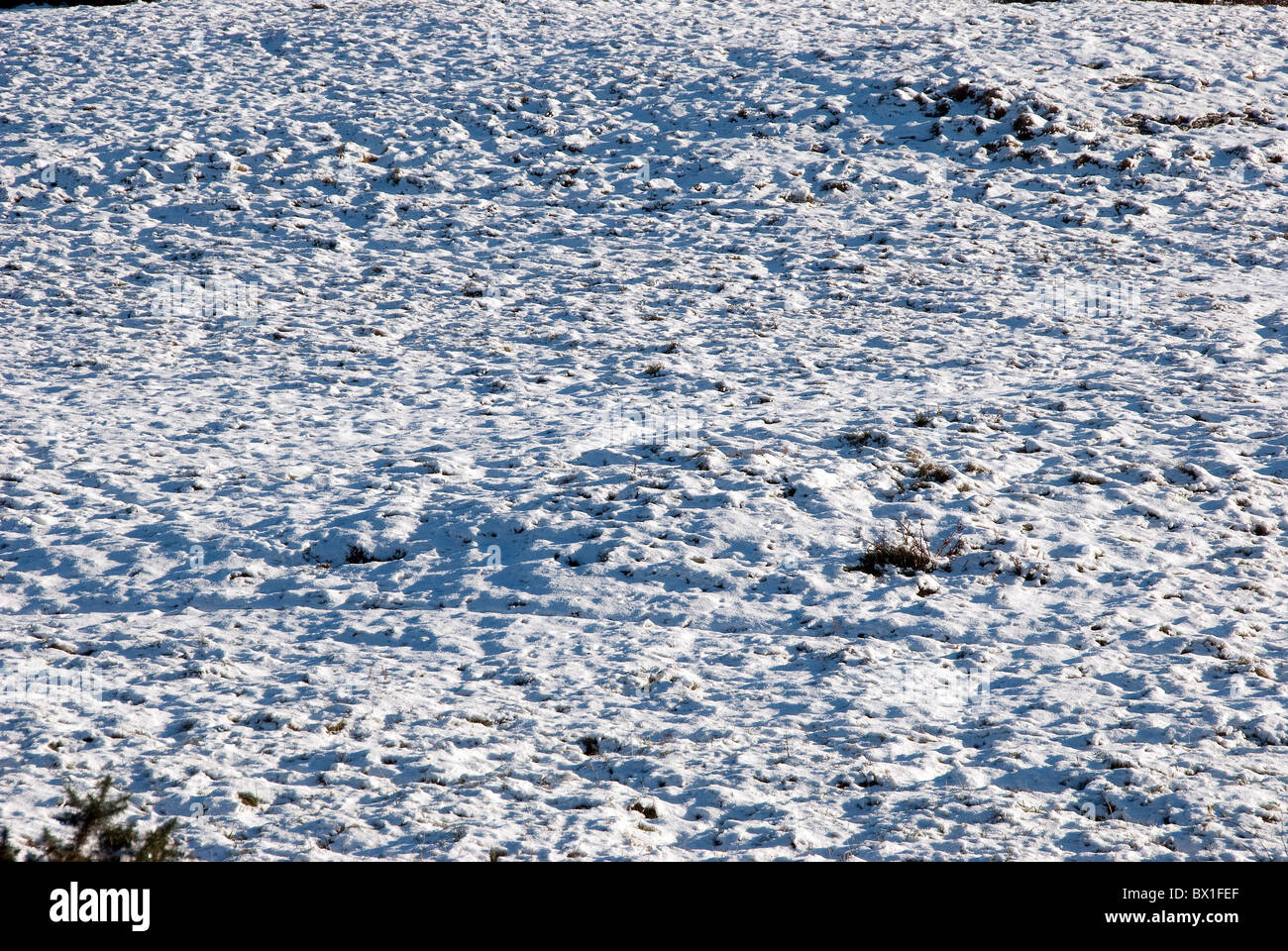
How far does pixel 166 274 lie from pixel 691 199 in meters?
8.00

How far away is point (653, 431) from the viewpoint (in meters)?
9.57

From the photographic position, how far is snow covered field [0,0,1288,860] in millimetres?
5488

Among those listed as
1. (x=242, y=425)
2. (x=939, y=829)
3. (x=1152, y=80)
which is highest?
(x=1152, y=80)

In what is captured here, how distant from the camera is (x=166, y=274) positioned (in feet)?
42.7

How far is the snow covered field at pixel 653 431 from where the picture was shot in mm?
5488

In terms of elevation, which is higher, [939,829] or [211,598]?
[939,829]

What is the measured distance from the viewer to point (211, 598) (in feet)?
23.5
